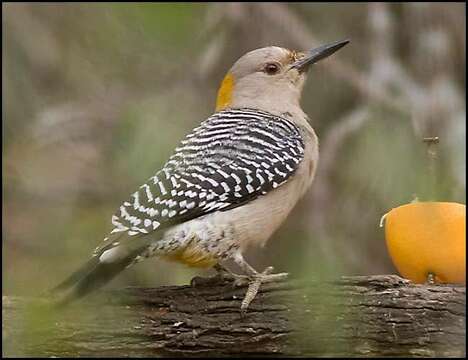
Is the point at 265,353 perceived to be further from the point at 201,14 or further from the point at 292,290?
the point at 201,14

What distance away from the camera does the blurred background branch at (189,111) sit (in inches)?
54.6

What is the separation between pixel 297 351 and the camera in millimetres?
2039

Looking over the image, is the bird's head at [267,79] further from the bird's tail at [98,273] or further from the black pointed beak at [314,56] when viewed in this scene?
the bird's tail at [98,273]

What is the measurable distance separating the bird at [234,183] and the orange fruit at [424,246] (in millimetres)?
241

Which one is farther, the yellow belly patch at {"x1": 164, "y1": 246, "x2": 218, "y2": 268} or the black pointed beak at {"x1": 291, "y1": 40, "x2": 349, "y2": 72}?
the black pointed beak at {"x1": 291, "y1": 40, "x2": 349, "y2": 72}

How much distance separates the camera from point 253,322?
2.20 meters

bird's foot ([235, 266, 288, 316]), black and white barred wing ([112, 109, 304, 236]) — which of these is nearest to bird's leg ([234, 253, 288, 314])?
bird's foot ([235, 266, 288, 316])

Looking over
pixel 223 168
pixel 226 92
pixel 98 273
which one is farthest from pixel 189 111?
pixel 226 92

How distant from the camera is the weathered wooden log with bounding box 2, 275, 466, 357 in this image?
2.07 metres

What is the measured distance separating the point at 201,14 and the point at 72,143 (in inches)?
42.4

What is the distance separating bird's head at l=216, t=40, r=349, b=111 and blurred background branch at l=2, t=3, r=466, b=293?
7 cm

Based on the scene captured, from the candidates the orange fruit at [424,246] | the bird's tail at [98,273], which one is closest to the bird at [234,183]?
the bird's tail at [98,273]

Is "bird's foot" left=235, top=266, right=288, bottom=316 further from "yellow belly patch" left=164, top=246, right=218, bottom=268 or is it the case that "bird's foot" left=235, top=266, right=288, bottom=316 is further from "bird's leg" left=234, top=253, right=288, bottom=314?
"yellow belly patch" left=164, top=246, right=218, bottom=268

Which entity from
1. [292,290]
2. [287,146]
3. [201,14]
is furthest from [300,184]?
[201,14]
